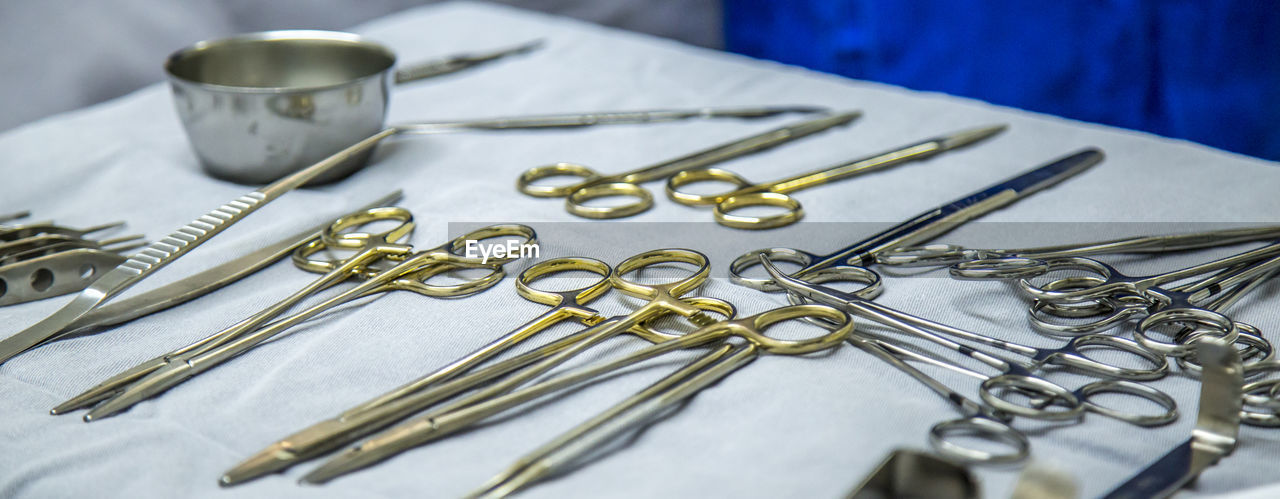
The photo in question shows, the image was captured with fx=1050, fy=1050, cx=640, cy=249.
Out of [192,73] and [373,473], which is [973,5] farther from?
[373,473]

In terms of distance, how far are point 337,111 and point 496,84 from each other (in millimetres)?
295

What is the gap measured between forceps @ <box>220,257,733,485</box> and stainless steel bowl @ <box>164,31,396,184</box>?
0.25 metres

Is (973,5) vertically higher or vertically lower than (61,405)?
higher

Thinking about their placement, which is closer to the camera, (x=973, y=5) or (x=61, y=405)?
(x=61, y=405)

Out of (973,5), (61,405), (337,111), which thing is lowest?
(61,405)

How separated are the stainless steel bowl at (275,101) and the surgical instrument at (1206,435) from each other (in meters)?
0.62

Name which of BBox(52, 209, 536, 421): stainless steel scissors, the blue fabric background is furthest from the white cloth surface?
the blue fabric background

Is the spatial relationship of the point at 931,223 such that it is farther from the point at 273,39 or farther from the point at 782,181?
the point at 273,39

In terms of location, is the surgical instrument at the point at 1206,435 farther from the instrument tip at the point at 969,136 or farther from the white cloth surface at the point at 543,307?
the instrument tip at the point at 969,136

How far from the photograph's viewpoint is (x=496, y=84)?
3.61 ft

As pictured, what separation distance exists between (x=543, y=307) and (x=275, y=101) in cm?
30

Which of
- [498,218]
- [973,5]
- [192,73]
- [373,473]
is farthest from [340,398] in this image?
[973,5]

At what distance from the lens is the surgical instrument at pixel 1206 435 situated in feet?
1.45

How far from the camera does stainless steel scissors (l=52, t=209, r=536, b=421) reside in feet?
1.80
